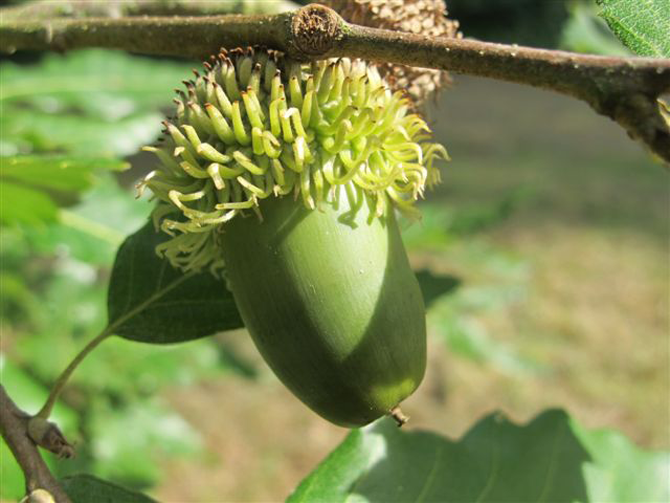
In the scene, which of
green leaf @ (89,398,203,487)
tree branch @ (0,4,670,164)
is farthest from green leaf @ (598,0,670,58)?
green leaf @ (89,398,203,487)

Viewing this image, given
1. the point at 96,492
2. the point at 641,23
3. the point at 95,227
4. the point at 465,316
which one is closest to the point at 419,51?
the point at 641,23

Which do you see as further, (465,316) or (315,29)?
(465,316)

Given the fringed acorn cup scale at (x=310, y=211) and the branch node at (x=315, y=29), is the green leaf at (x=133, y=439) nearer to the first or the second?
the fringed acorn cup scale at (x=310, y=211)

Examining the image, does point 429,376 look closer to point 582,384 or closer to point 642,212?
point 582,384

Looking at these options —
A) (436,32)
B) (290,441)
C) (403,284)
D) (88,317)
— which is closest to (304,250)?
(403,284)

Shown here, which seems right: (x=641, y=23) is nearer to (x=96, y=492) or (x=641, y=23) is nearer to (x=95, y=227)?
(x=96, y=492)

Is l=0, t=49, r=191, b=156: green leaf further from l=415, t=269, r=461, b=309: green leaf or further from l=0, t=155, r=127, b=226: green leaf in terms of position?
l=415, t=269, r=461, b=309: green leaf

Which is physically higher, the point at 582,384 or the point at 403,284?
the point at 403,284
